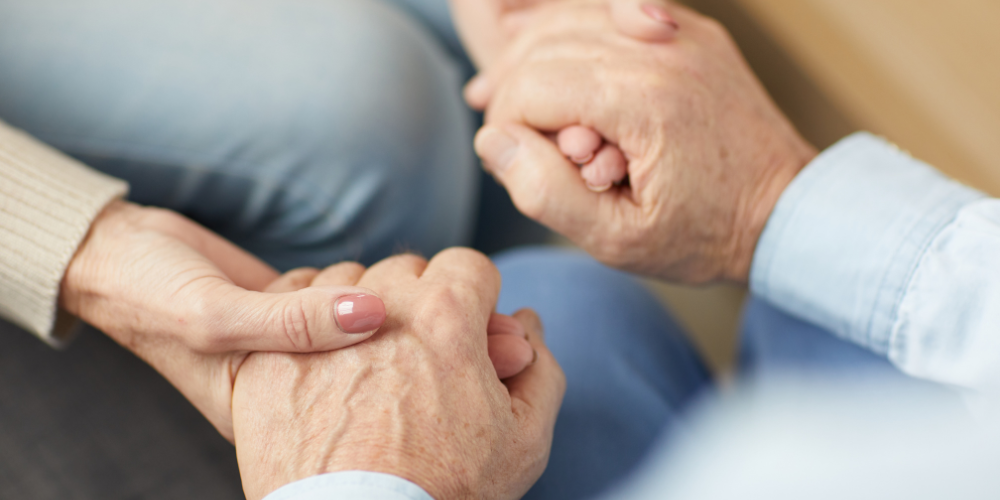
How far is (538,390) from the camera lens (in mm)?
479

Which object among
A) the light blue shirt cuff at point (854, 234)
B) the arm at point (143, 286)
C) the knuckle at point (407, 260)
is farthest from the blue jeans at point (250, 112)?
the light blue shirt cuff at point (854, 234)

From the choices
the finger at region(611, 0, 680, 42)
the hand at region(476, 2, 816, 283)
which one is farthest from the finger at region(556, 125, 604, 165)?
the finger at region(611, 0, 680, 42)

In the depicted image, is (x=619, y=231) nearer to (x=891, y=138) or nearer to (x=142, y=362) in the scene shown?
(x=891, y=138)

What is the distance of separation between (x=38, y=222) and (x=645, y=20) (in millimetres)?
604

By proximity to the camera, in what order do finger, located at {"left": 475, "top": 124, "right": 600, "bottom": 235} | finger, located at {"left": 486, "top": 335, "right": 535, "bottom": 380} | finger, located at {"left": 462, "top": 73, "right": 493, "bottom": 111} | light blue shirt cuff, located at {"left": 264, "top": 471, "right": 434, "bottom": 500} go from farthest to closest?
finger, located at {"left": 462, "top": 73, "right": 493, "bottom": 111} < finger, located at {"left": 475, "top": 124, "right": 600, "bottom": 235} < finger, located at {"left": 486, "top": 335, "right": 535, "bottom": 380} < light blue shirt cuff, located at {"left": 264, "top": 471, "right": 434, "bottom": 500}

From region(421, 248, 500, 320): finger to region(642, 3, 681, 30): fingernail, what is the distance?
329mm

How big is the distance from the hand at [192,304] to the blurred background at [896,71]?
0.59 m

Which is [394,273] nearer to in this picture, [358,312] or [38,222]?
[358,312]

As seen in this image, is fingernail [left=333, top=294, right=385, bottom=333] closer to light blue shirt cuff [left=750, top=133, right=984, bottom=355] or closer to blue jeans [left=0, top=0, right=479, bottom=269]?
blue jeans [left=0, top=0, right=479, bottom=269]

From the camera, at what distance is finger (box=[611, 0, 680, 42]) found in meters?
0.63

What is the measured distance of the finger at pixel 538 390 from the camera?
459 mm

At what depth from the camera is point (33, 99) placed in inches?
25.4

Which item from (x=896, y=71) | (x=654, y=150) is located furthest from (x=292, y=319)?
(x=896, y=71)

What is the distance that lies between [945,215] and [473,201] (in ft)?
2.03
